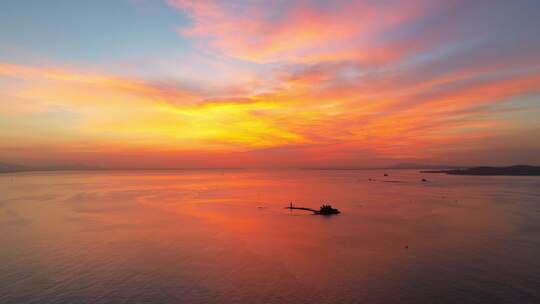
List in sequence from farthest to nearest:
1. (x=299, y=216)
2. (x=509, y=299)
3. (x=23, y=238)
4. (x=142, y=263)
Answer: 1. (x=299, y=216)
2. (x=23, y=238)
3. (x=142, y=263)
4. (x=509, y=299)

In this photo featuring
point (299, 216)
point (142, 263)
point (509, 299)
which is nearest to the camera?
point (509, 299)

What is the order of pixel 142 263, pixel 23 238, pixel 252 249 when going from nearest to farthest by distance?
pixel 142 263
pixel 252 249
pixel 23 238

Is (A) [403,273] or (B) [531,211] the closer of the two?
(A) [403,273]

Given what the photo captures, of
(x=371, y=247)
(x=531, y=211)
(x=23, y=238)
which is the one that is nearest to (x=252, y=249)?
(x=371, y=247)

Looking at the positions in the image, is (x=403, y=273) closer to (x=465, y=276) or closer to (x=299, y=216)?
(x=465, y=276)

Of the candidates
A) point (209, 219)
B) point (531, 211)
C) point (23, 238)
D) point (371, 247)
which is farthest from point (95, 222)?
point (531, 211)

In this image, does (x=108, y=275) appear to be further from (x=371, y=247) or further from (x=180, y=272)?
(x=371, y=247)

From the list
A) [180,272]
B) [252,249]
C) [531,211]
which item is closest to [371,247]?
[252,249]

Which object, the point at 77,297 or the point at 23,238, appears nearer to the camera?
the point at 77,297

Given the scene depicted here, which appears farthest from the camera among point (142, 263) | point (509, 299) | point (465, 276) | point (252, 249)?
point (252, 249)
